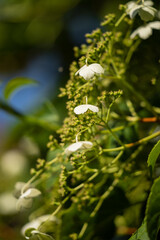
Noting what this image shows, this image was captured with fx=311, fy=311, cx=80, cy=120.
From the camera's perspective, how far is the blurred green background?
6.05 feet

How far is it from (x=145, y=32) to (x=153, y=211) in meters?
0.53

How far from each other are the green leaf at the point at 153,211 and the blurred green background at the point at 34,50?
1.06 meters

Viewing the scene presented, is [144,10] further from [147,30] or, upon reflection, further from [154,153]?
[154,153]

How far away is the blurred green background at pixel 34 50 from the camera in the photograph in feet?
6.05

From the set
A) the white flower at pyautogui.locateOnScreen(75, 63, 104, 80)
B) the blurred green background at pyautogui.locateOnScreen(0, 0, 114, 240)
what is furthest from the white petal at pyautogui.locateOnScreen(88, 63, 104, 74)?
the blurred green background at pyautogui.locateOnScreen(0, 0, 114, 240)

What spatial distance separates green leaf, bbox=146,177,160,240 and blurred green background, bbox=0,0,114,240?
106cm

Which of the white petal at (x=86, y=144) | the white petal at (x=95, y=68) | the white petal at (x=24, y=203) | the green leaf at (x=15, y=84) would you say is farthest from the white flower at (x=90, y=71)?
the green leaf at (x=15, y=84)

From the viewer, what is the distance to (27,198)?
944 millimetres

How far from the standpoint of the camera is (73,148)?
747 millimetres

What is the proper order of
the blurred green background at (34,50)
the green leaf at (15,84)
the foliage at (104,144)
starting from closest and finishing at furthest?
the foliage at (104,144) < the green leaf at (15,84) < the blurred green background at (34,50)

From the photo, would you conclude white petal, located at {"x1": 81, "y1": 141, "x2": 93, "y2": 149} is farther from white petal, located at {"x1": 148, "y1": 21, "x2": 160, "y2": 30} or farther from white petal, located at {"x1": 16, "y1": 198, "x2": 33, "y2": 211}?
white petal, located at {"x1": 148, "y1": 21, "x2": 160, "y2": 30}

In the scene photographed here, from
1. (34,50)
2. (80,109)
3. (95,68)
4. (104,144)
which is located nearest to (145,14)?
(95,68)

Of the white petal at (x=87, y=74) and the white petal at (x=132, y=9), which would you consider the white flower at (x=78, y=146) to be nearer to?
the white petal at (x=87, y=74)

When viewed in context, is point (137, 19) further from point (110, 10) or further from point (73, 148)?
point (110, 10)
